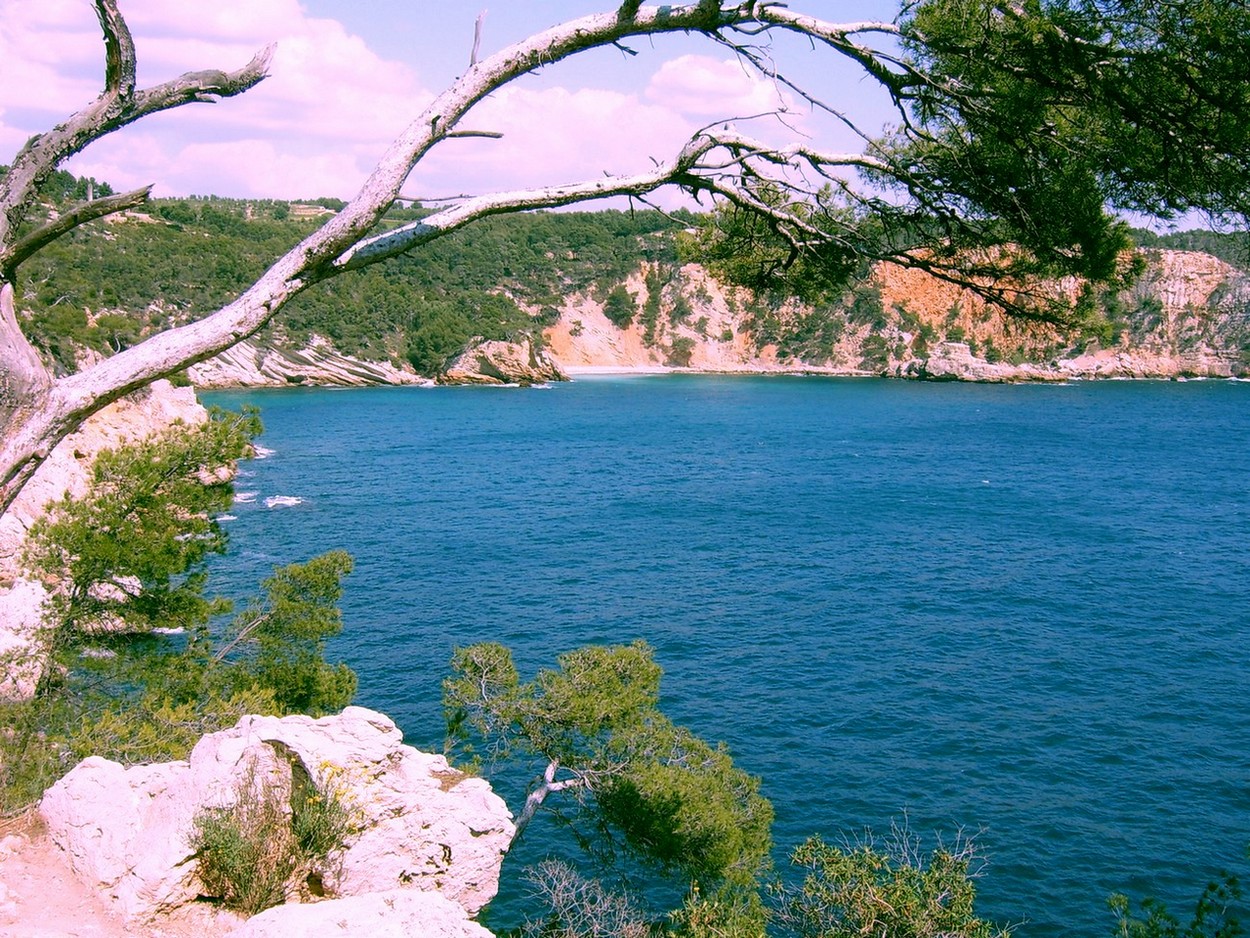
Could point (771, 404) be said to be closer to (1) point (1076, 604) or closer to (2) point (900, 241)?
(1) point (1076, 604)

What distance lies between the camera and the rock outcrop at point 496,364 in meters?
105

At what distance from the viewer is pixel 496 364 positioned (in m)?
106

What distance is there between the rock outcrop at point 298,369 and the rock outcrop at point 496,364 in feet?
17.1

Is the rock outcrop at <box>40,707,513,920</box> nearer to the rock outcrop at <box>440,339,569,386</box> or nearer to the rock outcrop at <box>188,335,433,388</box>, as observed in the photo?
the rock outcrop at <box>188,335,433,388</box>

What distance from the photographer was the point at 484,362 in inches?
4158

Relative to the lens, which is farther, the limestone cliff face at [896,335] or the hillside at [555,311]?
the limestone cliff face at [896,335]

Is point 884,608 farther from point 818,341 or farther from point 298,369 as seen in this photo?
point 818,341

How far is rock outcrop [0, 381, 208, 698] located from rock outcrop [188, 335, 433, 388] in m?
46.9

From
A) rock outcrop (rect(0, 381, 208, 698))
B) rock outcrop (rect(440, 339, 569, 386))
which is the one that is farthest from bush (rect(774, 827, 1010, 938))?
rock outcrop (rect(440, 339, 569, 386))

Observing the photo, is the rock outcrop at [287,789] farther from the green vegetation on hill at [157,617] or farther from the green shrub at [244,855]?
the green vegetation on hill at [157,617]

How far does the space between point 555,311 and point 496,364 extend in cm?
2336

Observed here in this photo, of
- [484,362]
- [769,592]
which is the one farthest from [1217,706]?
[484,362]

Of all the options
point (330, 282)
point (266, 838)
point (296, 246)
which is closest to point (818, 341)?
point (330, 282)

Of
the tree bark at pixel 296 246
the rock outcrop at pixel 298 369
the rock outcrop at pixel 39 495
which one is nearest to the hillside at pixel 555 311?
the rock outcrop at pixel 298 369
